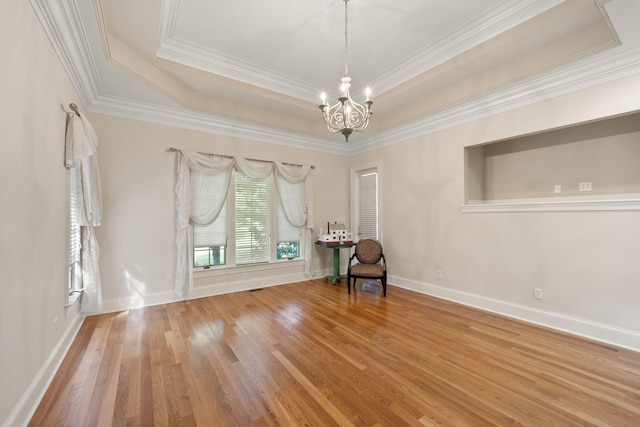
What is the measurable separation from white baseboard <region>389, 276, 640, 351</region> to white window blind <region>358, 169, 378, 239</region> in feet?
5.57

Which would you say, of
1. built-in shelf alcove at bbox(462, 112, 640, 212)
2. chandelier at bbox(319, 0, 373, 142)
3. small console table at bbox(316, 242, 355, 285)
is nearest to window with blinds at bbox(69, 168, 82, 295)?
chandelier at bbox(319, 0, 373, 142)

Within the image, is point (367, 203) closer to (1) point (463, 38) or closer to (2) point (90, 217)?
(1) point (463, 38)

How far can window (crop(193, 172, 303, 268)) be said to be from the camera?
4.54 m

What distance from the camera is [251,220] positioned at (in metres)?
4.94

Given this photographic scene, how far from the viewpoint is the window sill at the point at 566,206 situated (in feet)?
8.87

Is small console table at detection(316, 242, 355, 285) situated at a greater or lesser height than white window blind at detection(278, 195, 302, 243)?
lesser

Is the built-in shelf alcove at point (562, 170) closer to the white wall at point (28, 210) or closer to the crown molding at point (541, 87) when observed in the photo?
the crown molding at point (541, 87)

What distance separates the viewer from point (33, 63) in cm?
187

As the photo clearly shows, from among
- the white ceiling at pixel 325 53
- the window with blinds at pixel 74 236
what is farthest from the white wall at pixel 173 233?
the window with blinds at pixel 74 236

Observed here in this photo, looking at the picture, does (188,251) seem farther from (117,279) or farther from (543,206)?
(543,206)

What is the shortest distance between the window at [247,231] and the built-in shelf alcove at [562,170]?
3.37 m

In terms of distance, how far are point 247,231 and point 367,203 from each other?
2.71 meters

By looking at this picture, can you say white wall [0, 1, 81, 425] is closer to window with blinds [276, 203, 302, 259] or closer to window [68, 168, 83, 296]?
window [68, 168, 83, 296]

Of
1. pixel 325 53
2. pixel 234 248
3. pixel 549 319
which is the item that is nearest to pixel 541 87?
pixel 325 53
